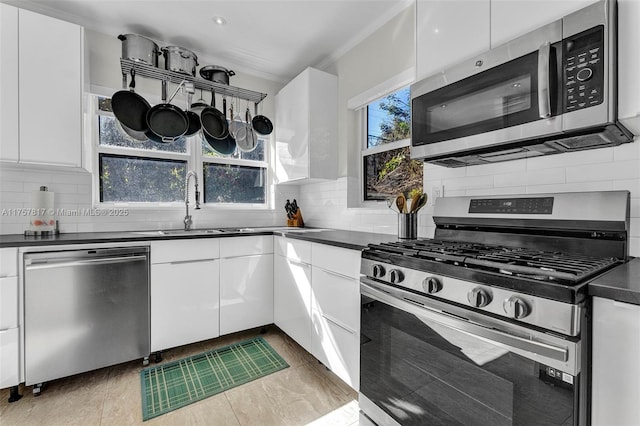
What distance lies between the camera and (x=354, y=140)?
2.85 m

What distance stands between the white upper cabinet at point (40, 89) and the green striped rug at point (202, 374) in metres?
1.62

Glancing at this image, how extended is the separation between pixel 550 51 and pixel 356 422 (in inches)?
75.7

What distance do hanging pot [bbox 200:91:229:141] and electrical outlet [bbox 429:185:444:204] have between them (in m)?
1.86

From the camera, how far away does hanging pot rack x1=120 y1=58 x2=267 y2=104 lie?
7.30 ft

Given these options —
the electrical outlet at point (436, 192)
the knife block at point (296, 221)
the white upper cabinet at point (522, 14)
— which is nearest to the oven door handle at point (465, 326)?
the electrical outlet at point (436, 192)

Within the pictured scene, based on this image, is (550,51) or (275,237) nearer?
(550,51)

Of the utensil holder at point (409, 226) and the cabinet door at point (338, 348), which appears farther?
the utensil holder at point (409, 226)

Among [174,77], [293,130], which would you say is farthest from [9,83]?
[293,130]

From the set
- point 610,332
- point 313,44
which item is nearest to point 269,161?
point 313,44

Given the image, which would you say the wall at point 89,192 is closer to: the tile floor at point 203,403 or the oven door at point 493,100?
the tile floor at point 203,403

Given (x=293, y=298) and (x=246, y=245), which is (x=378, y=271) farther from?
(x=246, y=245)

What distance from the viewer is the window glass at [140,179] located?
2.63m

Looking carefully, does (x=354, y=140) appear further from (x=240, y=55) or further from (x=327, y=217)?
(x=240, y=55)

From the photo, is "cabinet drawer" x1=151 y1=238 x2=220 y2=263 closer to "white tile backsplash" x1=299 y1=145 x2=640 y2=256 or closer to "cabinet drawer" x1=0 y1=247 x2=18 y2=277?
"cabinet drawer" x1=0 y1=247 x2=18 y2=277
